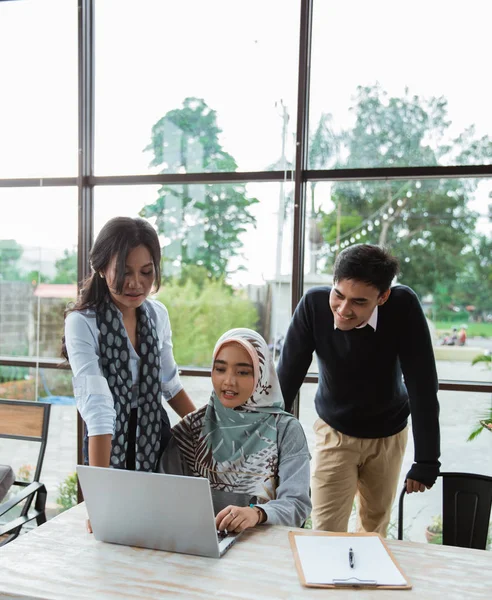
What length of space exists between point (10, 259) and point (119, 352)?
1851 mm

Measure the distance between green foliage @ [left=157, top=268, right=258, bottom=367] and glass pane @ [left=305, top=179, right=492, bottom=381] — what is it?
55cm

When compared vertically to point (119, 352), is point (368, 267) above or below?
above

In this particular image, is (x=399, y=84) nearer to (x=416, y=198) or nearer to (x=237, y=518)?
(x=416, y=198)

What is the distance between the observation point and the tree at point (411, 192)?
269cm

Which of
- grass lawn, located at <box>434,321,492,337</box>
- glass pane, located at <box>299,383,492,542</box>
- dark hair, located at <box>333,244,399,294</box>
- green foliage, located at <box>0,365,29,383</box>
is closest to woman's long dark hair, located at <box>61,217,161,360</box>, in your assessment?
dark hair, located at <box>333,244,399,294</box>

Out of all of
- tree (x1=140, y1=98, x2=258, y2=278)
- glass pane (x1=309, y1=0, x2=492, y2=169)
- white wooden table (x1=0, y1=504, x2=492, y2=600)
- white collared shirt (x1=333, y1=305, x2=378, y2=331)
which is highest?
glass pane (x1=309, y1=0, x2=492, y2=169)

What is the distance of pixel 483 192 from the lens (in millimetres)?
2668

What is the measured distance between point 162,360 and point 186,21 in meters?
1.84

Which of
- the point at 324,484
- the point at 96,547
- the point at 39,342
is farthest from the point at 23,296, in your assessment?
the point at 96,547

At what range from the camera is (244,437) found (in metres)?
1.75

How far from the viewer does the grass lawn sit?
2.69 m

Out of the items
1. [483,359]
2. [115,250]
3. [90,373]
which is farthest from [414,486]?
[115,250]

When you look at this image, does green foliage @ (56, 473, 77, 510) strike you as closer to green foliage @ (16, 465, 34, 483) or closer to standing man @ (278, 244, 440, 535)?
green foliage @ (16, 465, 34, 483)

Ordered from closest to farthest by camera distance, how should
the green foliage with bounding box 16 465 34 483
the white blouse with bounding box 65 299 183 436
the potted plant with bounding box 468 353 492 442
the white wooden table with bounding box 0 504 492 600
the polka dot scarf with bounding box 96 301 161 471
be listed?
1. the white wooden table with bounding box 0 504 492 600
2. the white blouse with bounding box 65 299 183 436
3. the polka dot scarf with bounding box 96 301 161 471
4. the potted plant with bounding box 468 353 492 442
5. the green foliage with bounding box 16 465 34 483
